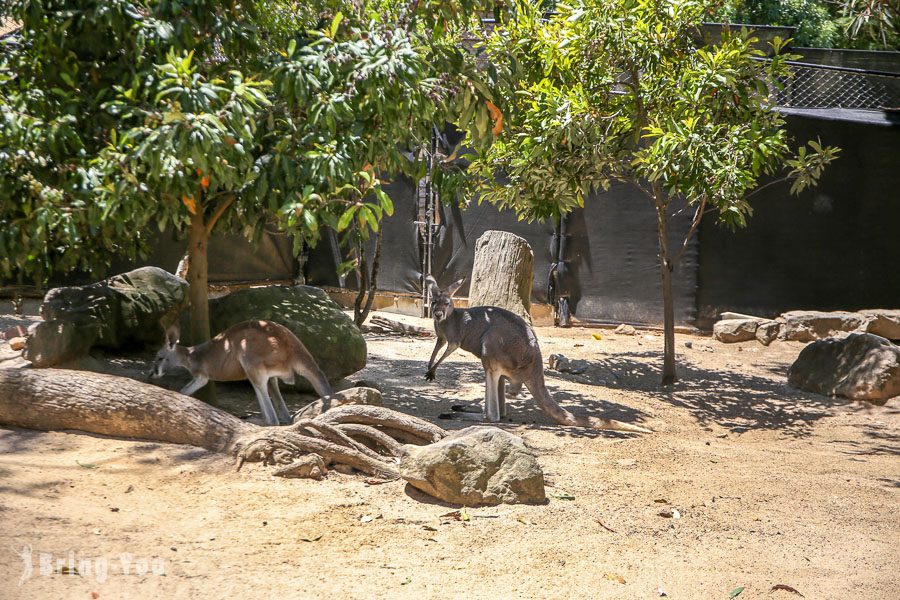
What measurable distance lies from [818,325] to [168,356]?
9546 mm

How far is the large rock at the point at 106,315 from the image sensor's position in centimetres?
724

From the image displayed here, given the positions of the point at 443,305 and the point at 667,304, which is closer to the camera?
the point at 443,305

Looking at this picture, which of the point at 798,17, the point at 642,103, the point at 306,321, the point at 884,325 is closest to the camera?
the point at 306,321

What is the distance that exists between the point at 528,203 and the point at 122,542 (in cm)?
636

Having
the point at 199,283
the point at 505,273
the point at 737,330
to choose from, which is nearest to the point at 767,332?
the point at 737,330

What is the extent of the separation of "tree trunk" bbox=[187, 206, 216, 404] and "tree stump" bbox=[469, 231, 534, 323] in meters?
5.66

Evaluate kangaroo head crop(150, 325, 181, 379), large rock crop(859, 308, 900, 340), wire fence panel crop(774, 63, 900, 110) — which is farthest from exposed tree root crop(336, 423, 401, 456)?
wire fence panel crop(774, 63, 900, 110)

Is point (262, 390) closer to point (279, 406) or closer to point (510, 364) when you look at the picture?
point (279, 406)

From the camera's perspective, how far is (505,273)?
40.7 feet

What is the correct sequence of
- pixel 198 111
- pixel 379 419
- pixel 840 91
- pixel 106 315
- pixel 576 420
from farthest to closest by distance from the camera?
pixel 840 91
pixel 106 315
pixel 576 420
pixel 379 419
pixel 198 111

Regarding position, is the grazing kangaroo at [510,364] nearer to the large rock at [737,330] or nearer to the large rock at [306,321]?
the large rock at [306,321]

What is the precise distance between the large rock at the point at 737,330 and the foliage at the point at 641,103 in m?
3.83

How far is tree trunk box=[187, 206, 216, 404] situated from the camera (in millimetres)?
7121

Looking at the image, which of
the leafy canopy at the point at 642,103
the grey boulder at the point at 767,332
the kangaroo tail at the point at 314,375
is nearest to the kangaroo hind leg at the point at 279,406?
the kangaroo tail at the point at 314,375
